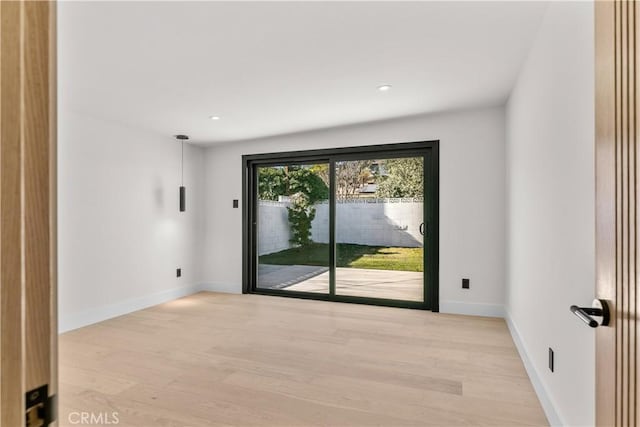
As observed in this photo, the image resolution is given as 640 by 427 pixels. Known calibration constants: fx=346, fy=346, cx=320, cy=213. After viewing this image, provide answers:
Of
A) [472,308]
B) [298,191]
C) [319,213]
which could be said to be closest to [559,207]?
[472,308]

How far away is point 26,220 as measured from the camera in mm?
478

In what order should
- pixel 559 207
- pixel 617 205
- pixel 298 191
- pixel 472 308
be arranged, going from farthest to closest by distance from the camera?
1. pixel 298 191
2. pixel 472 308
3. pixel 559 207
4. pixel 617 205

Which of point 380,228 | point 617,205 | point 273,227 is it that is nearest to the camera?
point 617,205

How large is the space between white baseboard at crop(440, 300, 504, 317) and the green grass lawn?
521mm

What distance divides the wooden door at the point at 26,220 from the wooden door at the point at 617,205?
111cm

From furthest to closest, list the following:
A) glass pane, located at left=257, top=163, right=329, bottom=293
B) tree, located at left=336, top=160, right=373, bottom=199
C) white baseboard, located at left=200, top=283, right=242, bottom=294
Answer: white baseboard, located at left=200, top=283, right=242, bottom=294, glass pane, located at left=257, top=163, right=329, bottom=293, tree, located at left=336, top=160, right=373, bottom=199

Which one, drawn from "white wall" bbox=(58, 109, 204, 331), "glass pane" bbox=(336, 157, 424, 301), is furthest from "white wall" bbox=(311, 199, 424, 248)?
"white wall" bbox=(58, 109, 204, 331)

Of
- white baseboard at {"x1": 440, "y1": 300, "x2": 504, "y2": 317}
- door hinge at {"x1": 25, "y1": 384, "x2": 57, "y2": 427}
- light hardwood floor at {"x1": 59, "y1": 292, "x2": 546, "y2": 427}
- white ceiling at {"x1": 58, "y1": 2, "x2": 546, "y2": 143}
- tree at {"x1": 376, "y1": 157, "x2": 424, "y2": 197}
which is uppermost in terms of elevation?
white ceiling at {"x1": 58, "y1": 2, "x2": 546, "y2": 143}

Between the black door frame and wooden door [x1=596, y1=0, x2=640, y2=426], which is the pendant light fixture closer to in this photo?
the black door frame

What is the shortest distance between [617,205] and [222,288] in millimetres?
5071

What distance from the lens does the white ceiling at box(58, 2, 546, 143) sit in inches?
77.7

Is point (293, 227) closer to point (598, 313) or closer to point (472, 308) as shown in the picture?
point (472, 308)

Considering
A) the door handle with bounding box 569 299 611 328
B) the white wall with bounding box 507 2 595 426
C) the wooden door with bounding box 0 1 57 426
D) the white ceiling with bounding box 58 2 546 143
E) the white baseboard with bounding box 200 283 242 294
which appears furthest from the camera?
the white baseboard with bounding box 200 283 242 294

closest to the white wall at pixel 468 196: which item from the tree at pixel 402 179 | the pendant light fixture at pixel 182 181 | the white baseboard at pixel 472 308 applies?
the white baseboard at pixel 472 308
